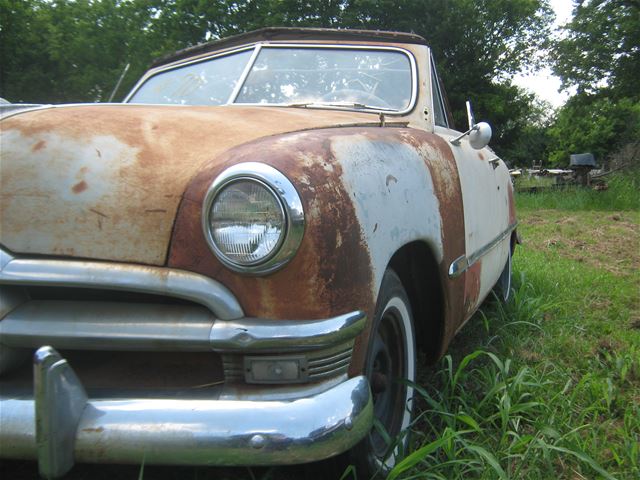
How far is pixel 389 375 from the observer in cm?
180

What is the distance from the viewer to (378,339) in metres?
1.68

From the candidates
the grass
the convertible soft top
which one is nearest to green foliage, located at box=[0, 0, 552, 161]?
the convertible soft top

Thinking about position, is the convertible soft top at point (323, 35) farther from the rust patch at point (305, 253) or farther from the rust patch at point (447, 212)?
the rust patch at point (305, 253)

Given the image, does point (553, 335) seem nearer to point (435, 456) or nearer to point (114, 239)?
point (435, 456)

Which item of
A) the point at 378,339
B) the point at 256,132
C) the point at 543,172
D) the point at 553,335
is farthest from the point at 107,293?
the point at 543,172

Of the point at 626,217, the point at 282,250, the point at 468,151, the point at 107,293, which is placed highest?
the point at 468,151

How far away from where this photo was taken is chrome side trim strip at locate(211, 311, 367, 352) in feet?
4.14

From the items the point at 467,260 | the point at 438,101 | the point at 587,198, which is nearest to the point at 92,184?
the point at 467,260

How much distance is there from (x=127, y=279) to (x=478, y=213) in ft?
5.55

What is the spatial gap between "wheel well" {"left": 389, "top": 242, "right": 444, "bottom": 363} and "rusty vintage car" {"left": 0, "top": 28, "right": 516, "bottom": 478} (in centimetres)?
22

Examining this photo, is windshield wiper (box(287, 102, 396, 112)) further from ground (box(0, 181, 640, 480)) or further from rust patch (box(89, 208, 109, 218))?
rust patch (box(89, 208, 109, 218))

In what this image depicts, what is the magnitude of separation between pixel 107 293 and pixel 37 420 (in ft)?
1.22

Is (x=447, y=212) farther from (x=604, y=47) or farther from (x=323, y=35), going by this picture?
(x=604, y=47)

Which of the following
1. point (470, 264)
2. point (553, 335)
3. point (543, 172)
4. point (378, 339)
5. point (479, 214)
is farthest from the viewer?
point (543, 172)
